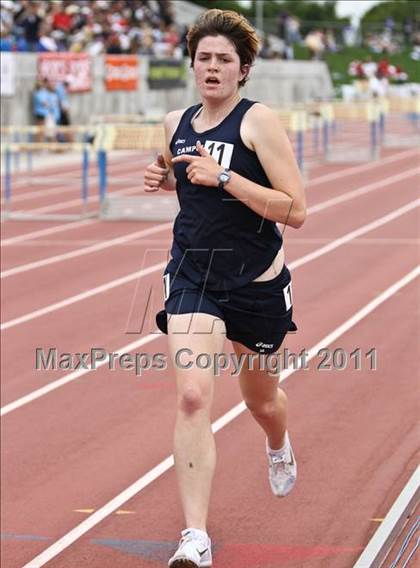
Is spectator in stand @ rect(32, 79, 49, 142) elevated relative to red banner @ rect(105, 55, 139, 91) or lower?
lower

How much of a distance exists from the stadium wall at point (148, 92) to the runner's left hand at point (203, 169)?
18.3m

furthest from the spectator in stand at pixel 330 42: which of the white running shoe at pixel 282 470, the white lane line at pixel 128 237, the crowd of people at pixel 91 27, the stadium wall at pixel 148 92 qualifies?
the white running shoe at pixel 282 470

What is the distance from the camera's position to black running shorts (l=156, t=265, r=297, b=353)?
5145 mm

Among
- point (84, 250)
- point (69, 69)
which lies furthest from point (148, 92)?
point (84, 250)

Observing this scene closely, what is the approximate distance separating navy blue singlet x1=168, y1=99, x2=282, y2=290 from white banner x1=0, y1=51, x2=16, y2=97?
2348 cm

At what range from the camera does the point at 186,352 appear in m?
5.00

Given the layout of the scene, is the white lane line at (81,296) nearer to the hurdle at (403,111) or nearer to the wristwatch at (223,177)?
the wristwatch at (223,177)

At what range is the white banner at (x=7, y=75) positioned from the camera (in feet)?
92.6

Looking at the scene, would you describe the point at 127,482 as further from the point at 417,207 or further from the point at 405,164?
the point at 405,164

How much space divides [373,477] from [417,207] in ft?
44.7

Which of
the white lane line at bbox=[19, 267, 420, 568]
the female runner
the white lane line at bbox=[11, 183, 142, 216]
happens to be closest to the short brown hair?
the female runner

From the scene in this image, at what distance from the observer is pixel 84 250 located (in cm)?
1642

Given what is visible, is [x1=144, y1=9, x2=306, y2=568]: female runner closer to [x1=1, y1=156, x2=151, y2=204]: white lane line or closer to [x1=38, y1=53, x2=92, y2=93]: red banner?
[x1=1, y1=156, x2=151, y2=204]: white lane line

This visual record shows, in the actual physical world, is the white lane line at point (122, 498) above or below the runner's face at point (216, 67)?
below
